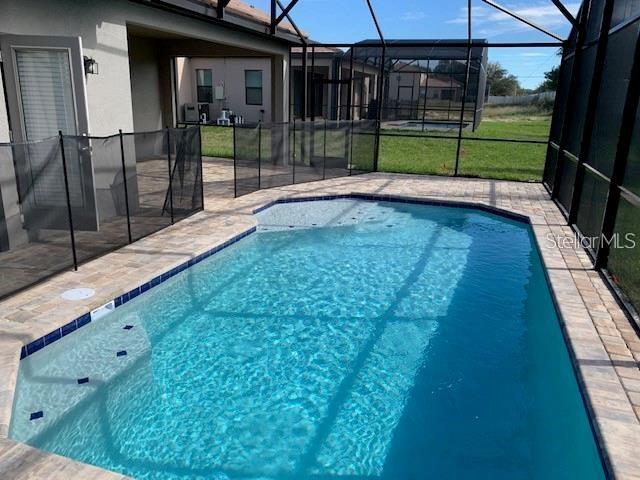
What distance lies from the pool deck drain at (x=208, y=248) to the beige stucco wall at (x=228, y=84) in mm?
15743

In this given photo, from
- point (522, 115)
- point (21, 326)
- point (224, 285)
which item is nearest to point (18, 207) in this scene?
point (21, 326)

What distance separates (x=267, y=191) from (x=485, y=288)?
18.3ft

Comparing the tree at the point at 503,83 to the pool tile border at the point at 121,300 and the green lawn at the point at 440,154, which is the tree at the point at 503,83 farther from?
the pool tile border at the point at 121,300

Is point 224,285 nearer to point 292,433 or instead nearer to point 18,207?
point 18,207

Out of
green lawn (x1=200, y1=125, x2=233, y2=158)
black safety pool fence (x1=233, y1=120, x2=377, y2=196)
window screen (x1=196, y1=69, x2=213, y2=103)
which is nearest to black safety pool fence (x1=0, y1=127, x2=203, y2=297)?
black safety pool fence (x1=233, y1=120, x2=377, y2=196)

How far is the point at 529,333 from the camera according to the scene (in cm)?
505

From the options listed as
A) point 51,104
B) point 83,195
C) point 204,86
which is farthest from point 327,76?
point 83,195

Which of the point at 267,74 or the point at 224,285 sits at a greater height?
the point at 267,74

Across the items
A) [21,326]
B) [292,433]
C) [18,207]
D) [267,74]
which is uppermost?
[267,74]

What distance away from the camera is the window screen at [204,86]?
82.4ft

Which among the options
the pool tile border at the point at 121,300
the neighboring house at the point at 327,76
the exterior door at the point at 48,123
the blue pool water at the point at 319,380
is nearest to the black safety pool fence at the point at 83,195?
the exterior door at the point at 48,123

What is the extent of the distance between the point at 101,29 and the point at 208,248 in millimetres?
3346

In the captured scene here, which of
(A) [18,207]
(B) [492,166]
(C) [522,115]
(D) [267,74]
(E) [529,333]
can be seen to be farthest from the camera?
(C) [522,115]

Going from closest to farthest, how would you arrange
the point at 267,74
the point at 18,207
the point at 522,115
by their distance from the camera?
the point at 18,207, the point at 267,74, the point at 522,115
